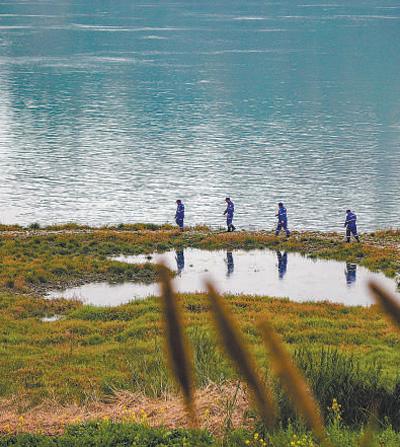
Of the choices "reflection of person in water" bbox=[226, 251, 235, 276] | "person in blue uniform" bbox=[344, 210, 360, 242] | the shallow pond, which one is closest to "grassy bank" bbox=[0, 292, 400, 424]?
the shallow pond

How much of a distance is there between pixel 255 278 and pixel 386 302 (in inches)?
1329

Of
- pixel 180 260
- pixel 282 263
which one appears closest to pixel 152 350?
pixel 180 260

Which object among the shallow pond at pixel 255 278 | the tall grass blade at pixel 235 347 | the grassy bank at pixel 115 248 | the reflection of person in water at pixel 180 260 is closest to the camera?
the tall grass blade at pixel 235 347

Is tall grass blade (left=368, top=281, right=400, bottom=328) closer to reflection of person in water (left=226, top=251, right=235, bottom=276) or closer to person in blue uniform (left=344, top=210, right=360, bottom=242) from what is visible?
reflection of person in water (left=226, top=251, right=235, bottom=276)

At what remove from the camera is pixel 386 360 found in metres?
20.9

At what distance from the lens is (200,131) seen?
8819 cm

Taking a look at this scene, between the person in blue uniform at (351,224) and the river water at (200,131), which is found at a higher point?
the river water at (200,131)

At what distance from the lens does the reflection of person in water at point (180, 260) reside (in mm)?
36831

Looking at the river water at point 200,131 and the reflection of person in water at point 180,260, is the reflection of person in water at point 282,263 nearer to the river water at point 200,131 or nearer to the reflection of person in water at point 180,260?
the reflection of person in water at point 180,260

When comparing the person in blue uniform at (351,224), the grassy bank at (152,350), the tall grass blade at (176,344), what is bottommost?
the grassy bank at (152,350)

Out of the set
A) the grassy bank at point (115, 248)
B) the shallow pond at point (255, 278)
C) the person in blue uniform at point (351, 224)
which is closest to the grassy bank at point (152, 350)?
the shallow pond at point (255, 278)

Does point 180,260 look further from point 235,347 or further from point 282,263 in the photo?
point 235,347

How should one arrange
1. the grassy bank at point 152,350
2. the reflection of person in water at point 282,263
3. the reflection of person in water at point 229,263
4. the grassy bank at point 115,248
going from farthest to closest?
the reflection of person in water at point 229,263, the reflection of person in water at point 282,263, the grassy bank at point 115,248, the grassy bank at point 152,350

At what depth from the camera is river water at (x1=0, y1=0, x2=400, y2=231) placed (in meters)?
60.9
